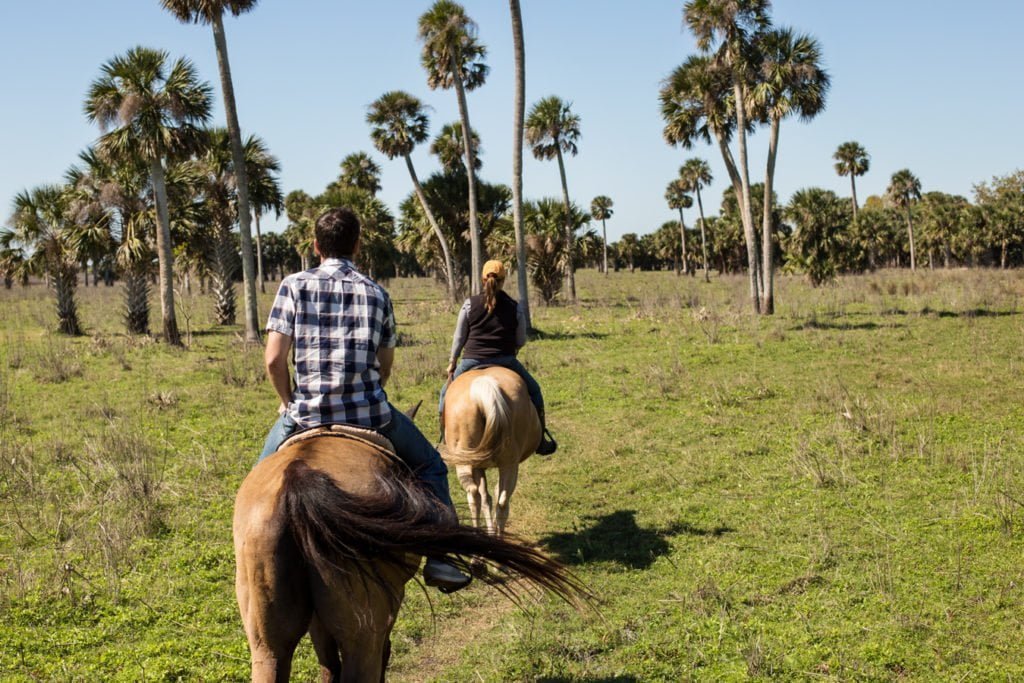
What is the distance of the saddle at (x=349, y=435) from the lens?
373cm

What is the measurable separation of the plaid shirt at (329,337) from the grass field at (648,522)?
3.94ft

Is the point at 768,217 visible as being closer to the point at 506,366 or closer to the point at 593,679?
the point at 506,366

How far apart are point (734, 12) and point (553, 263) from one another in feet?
39.0

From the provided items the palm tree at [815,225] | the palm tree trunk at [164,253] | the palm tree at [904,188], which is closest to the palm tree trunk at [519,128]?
the palm tree trunk at [164,253]

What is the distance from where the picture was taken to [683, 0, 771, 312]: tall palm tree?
24.2 meters

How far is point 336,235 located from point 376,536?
167 centimetres

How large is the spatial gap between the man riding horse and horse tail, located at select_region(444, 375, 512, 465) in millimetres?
2750

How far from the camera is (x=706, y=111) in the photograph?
26516 millimetres

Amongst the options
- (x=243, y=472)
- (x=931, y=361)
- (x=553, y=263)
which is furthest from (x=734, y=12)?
(x=243, y=472)

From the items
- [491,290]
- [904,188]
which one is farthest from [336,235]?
[904,188]

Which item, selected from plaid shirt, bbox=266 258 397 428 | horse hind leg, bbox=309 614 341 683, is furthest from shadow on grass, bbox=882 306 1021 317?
horse hind leg, bbox=309 614 341 683

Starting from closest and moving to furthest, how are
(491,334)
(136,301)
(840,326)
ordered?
1. (491,334)
2. (840,326)
3. (136,301)

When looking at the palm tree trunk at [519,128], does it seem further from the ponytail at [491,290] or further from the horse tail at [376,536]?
the horse tail at [376,536]

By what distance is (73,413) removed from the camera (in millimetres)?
12453
